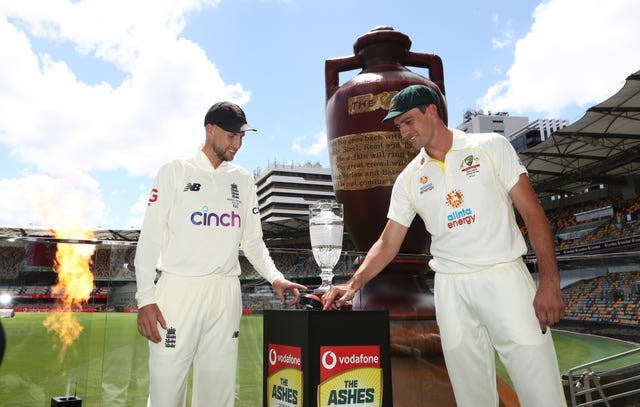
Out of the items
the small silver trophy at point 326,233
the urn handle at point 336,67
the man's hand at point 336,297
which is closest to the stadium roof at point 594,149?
the urn handle at point 336,67

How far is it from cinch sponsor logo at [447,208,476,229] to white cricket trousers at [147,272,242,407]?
0.99m

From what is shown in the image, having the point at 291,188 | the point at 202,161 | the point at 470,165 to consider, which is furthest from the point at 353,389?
the point at 291,188

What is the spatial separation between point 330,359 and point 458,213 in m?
0.85

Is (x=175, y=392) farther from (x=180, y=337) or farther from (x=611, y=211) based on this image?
(x=611, y=211)

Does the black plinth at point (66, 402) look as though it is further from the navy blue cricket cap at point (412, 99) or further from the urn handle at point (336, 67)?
the urn handle at point (336, 67)

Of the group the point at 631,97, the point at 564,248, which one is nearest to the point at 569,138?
the point at 631,97

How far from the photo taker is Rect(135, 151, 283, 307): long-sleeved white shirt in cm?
192

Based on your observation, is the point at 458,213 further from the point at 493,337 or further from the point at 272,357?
the point at 272,357

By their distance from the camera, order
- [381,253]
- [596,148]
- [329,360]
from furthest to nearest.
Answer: [596,148]
[381,253]
[329,360]

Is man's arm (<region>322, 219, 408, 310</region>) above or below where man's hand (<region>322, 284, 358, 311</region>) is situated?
above

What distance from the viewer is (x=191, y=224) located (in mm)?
1982

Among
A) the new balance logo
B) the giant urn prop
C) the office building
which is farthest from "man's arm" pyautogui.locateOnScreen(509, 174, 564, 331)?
the office building

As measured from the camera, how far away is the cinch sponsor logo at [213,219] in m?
2.00

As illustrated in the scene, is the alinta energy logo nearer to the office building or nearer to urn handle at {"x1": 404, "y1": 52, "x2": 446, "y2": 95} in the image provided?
urn handle at {"x1": 404, "y1": 52, "x2": 446, "y2": 95}
